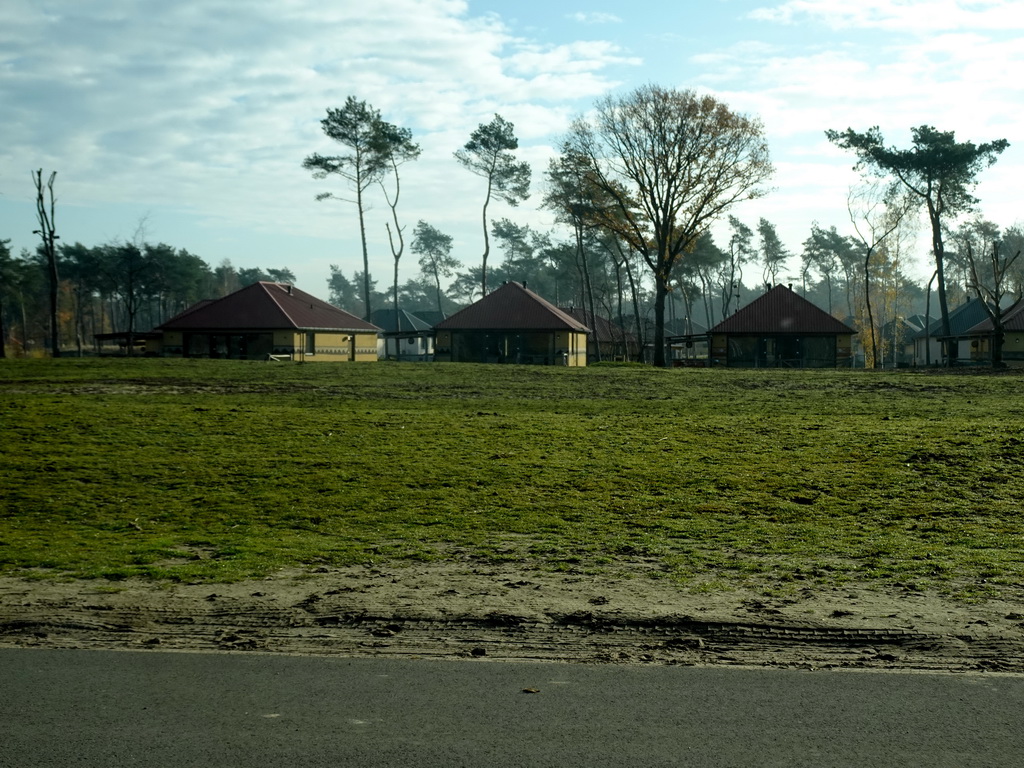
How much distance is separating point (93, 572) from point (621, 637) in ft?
16.2

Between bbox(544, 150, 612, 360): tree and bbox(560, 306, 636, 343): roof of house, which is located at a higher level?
bbox(544, 150, 612, 360): tree

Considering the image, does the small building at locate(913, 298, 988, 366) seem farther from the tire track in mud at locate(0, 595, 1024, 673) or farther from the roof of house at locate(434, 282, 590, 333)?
the tire track in mud at locate(0, 595, 1024, 673)

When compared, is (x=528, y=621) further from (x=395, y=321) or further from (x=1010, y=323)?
(x=395, y=321)

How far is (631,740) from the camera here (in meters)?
5.11

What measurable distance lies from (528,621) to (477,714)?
1963mm

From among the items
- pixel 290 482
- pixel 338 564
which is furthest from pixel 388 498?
pixel 338 564

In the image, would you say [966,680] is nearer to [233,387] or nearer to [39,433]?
[39,433]

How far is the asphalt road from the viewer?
16.2ft

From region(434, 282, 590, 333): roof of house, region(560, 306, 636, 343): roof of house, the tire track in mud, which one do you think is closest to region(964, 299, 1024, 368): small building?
region(434, 282, 590, 333): roof of house

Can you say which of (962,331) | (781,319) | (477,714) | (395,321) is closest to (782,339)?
(781,319)

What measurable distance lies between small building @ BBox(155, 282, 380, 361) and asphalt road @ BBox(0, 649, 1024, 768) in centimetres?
5705

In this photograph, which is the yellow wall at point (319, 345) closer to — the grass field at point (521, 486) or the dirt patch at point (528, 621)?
the grass field at point (521, 486)

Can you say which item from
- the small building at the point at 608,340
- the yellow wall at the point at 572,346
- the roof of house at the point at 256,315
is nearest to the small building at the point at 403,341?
the small building at the point at 608,340

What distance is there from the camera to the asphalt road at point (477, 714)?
194 inches
